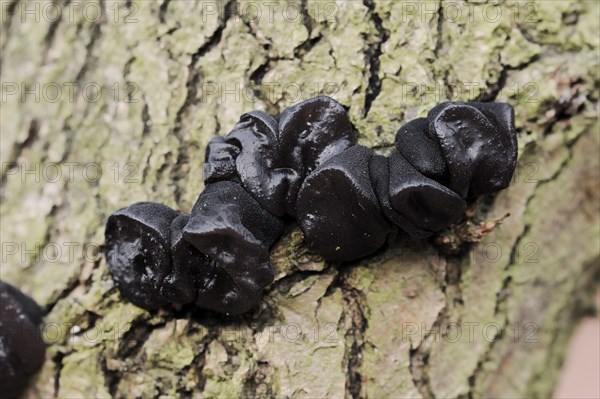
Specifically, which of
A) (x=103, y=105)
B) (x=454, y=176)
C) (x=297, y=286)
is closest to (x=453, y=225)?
(x=454, y=176)

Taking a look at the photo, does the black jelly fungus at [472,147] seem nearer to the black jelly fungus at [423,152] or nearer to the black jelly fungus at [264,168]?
the black jelly fungus at [423,152]

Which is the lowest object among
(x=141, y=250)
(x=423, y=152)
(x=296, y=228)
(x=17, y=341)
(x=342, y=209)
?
(x=17, y=341)

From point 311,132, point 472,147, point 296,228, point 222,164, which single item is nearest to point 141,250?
point 222,164

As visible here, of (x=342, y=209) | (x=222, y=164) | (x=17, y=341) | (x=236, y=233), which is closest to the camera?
(x=236, y=233)

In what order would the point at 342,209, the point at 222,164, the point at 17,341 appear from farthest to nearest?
1. the point at 17,341
2. the point at 222,164
3. the point at 342,209

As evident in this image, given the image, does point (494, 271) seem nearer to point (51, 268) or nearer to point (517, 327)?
point (517, 327)

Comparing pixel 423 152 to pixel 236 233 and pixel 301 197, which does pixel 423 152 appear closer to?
pixel 301 197

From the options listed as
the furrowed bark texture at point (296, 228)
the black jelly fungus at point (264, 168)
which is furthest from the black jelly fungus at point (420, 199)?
the black jelly fungus at point (264, 168)
